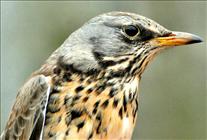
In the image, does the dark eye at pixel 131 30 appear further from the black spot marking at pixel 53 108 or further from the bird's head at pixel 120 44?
the black spot marking at pixel 53 108

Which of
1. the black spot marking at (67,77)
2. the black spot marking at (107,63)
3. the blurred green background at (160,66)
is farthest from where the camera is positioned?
the blurred green background at (160,66)

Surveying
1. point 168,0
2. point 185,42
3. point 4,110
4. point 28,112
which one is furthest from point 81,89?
point 168,0

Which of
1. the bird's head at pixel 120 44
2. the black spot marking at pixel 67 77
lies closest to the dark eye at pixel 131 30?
the bird's head at pixel 120 44

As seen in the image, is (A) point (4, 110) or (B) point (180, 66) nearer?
(A) point (4, 110)

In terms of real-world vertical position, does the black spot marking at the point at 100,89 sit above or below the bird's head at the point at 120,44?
below

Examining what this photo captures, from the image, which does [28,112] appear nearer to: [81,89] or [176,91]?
[81,89]

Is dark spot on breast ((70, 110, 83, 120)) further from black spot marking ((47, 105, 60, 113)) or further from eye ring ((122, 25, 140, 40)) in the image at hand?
eye ring ((122, 25, 140, 40))

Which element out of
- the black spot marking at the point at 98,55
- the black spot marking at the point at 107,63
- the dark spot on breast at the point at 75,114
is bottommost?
the dark spot on breast at the point at 75,114

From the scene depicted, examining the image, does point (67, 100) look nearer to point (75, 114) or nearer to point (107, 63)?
point (75, 114)
